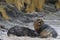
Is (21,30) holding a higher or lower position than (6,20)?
higher

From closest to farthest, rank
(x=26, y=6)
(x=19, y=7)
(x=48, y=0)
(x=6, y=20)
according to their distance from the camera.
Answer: (x=6, y=20) < (x=19, y=7) < (x=26, y=6) < (x=48, y=0)

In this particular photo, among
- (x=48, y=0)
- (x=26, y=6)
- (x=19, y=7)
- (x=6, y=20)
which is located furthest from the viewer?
(x=48, y=0)

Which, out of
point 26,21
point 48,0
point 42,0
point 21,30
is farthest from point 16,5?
point 21,30

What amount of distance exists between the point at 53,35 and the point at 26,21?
4.06m

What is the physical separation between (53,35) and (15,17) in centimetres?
431

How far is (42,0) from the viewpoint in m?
11.6

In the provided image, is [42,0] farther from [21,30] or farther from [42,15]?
[21,30]

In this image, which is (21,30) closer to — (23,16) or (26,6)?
(23,16)

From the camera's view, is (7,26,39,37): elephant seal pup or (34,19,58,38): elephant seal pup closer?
(34,19,58,38): elephant seal pup

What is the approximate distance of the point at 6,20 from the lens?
8492mm

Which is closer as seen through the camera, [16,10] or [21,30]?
[21,30]

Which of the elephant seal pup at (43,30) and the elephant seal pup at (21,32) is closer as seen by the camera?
the elephant seal pup at (43,30)

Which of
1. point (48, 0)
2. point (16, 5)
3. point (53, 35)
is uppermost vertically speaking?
point (53, 35)

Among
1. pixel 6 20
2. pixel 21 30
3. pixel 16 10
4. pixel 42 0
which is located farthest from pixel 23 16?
pixel 21 30
